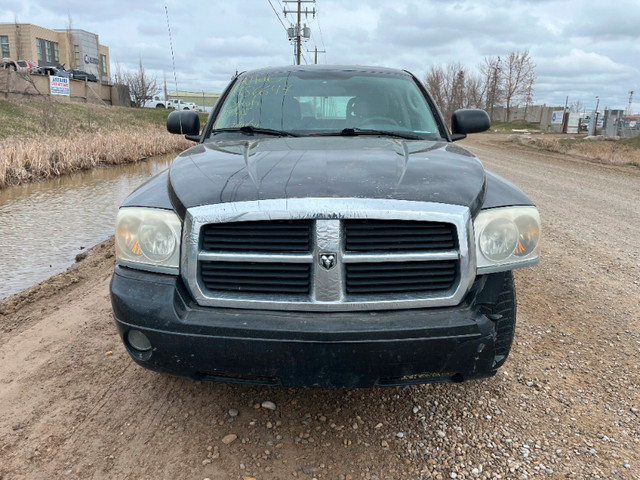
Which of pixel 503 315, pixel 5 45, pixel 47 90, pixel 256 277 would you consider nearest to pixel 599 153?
pixel 503 315

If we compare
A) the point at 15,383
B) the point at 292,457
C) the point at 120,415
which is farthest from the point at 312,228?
the point at 15,383

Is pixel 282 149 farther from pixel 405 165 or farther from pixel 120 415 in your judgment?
pixel 120 415

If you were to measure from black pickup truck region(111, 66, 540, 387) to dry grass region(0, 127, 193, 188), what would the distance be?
31.8 feet

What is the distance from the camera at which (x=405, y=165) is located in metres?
2.32

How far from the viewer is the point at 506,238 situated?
2.11 metres

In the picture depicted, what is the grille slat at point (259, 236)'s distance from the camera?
6.38 ft

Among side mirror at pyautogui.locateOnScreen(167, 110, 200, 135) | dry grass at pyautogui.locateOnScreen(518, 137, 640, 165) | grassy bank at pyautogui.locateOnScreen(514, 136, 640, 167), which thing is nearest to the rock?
side mirror at pyautogui.locateOnScreen(167, 110, 200, 135)

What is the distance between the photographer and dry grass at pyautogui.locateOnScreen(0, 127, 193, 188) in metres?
10.6

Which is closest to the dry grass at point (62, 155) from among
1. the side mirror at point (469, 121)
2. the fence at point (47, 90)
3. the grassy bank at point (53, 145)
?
the grassy bank at point (53, 145)

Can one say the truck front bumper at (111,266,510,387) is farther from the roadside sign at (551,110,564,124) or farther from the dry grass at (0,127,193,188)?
the roadside sign at (551,110,564,124)

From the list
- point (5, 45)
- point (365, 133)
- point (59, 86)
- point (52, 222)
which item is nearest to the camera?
point (365, 133)

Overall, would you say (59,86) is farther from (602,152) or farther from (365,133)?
(365,133)

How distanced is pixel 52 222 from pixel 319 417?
6.26m

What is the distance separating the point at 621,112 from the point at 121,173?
112 feet
